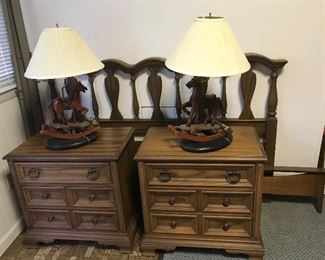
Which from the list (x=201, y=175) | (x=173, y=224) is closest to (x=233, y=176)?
(x=201, y=175)

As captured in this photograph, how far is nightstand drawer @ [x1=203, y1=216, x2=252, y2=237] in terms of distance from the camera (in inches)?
61.5

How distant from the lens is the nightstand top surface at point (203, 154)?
1437 mm

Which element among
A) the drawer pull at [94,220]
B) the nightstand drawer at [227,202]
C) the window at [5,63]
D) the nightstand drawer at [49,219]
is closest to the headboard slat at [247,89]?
the nightstand drawer at [227,202]

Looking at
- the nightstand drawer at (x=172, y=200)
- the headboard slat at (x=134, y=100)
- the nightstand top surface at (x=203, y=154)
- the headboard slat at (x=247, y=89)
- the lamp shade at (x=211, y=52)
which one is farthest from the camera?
the headboard slat at (x=134, y=100)

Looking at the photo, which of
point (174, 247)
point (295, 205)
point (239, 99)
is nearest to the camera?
point (174, 247)

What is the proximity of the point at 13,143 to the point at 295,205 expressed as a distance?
5.76 feet

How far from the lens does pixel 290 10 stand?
1626 mm

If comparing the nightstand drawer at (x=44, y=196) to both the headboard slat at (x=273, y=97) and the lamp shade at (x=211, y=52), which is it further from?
the headboard slat at (x=273, y=97)

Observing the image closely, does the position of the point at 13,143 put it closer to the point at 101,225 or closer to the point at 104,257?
the point at 101,225

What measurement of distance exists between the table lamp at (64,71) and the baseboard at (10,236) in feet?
2.06

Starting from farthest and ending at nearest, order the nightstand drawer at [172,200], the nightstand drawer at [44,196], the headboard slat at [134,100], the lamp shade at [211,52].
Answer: the headboard slat at [134,100] → the nightstand drawer at [44,196] → the nightstand drawer at [172,200] → the lamp shade at [211,52]

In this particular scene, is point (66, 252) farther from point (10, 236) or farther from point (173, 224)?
point (173, 224)

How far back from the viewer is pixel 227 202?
1.53 m

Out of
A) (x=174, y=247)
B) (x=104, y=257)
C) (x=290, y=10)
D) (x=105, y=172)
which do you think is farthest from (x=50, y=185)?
(x=290, y=10)
